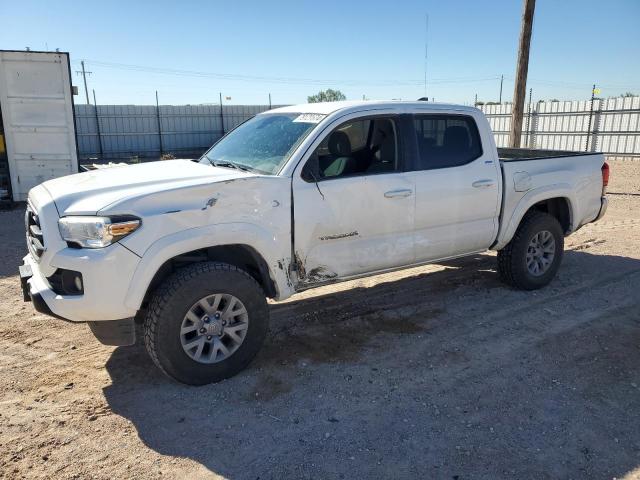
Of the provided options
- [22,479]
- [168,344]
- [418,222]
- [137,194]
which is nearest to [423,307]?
[418,222]

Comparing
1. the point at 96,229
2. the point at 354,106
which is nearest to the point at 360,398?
the point at 96,229

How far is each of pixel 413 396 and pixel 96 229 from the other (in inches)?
94.1

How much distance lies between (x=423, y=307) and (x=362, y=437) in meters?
2.36

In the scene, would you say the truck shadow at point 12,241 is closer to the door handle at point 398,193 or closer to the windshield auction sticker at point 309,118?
the windshield auction sticker at point 309,118

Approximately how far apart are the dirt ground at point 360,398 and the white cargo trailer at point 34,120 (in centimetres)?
672

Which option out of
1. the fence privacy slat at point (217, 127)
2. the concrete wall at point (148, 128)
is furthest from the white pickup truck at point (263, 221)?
the concrete wall at point (148, 128)

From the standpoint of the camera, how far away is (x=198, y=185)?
11.7 ft

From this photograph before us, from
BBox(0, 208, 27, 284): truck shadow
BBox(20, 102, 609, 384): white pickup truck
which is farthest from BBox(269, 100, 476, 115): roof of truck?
BBox(0, 208, 27, 284): truck shadow

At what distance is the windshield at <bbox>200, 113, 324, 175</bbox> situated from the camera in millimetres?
4172

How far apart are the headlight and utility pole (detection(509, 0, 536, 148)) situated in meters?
11.3

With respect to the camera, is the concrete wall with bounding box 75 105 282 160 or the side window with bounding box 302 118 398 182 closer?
the side window with bounding box 302 118 398 182

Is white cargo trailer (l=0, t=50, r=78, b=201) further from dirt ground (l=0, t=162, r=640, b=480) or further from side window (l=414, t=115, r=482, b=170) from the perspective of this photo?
side window (l=414, t=115, r=482, b=170)

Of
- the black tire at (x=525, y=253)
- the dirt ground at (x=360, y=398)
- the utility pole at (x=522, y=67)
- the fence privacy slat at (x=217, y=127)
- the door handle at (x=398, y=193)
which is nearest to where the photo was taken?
the dirt ground at (x=360, y=398)

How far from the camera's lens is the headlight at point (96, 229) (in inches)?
127
